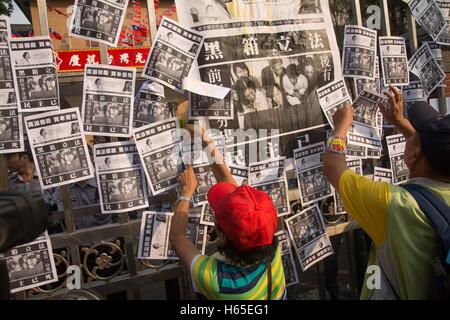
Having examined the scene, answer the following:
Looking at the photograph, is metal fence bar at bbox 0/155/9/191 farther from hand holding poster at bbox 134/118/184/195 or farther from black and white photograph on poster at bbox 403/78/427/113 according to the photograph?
black and white photograph on poster at bbox 403/78/427/113

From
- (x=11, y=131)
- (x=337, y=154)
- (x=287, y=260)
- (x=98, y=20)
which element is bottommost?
(x=287, y=260)

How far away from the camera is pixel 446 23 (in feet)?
7.88

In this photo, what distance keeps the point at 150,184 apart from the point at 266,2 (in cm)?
109

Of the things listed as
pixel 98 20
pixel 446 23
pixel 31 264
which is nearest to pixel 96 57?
pixel 98 20

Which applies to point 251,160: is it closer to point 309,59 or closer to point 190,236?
point 190,236

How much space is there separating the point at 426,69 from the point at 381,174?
0.75 m

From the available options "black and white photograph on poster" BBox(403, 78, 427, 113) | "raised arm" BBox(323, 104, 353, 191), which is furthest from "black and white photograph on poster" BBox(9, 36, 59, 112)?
"black and white photograph on poster" BBox(403, 78, 427, 113)

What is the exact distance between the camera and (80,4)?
5.05 ft

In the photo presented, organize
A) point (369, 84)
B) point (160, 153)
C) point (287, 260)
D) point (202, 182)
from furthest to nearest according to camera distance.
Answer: point (369, 84) → point (287, 260) → point (202, 182) → point (160, 153)

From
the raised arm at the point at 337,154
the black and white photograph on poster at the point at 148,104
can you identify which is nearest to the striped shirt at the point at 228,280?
the raised arm at the point at 337,154

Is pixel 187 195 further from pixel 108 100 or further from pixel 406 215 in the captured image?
pixel 406 215

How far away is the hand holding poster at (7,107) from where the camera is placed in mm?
1472

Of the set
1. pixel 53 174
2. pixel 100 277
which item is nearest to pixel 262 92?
pixel 53 174

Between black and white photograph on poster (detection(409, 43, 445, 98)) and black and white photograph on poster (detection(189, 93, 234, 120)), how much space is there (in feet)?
4.15
